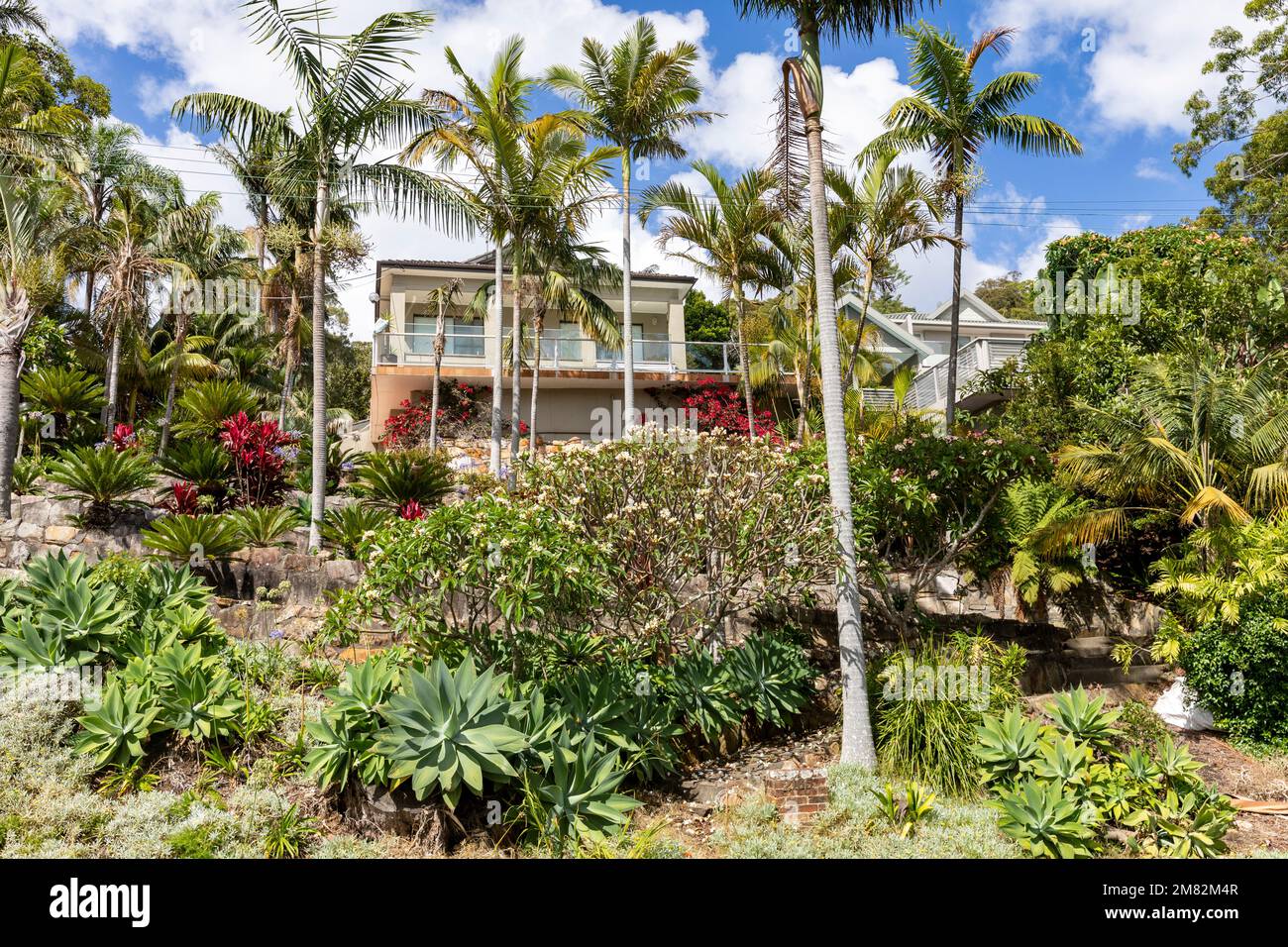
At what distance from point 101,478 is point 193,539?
2.06 m

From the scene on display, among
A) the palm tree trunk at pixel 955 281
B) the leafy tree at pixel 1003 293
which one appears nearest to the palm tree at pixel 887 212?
the palm tree trunk at pixel 955 281

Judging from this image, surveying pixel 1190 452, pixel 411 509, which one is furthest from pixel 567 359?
pixel 1190 452

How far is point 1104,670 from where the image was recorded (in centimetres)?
1121

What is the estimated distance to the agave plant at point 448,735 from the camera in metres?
5.80

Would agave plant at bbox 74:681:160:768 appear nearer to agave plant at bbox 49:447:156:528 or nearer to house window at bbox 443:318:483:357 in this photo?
agave plant at bbox 49:447:156:528

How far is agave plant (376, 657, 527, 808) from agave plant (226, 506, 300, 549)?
6.43 m

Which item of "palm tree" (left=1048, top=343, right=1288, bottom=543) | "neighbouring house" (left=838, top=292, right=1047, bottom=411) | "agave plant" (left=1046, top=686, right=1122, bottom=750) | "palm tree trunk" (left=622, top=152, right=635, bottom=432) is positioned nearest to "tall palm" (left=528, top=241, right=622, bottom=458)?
"palm tree trunk" (left=622, top=152, right=635, bottom=432)

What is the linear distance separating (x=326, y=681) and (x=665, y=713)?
334 centimetres

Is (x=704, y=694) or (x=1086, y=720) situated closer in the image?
(x=1086, y=720)

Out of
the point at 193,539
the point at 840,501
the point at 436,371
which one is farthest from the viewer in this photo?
the point at 436,371

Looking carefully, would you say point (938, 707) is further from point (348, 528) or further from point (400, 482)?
point (400, 482)

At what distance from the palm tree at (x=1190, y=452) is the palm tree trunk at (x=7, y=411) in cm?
1368

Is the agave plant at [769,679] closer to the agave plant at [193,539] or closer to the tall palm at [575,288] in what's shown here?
the agave plant at [193,539]

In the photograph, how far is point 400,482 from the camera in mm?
13164
